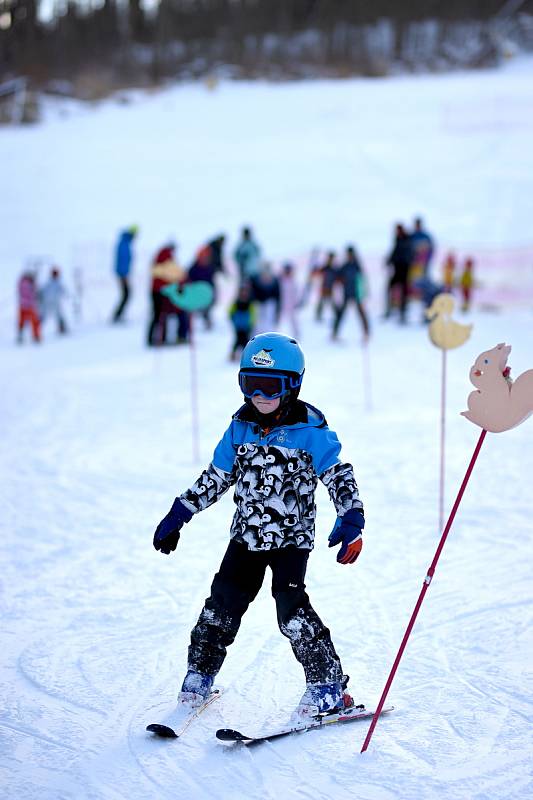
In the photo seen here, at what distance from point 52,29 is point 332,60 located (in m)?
17.9

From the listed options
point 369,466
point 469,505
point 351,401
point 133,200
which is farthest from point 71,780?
point 133,200

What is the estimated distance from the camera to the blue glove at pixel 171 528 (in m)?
3.75

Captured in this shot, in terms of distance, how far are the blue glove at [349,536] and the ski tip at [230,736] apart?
78 cm

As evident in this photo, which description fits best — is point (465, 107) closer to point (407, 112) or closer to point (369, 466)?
point (407, 112)

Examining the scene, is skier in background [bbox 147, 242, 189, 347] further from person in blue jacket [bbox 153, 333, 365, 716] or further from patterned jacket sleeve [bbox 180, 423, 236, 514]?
person in blue jacket [bbox 153, 333, 365, 716]

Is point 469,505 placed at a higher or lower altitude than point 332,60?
lower

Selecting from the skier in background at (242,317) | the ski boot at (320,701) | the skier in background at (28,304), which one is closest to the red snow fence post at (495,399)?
the ski boot at (320,701)

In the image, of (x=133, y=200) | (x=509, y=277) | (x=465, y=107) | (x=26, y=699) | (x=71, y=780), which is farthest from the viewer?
(x=465, y=107)

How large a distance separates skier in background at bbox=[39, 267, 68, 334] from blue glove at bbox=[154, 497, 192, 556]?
503 inches

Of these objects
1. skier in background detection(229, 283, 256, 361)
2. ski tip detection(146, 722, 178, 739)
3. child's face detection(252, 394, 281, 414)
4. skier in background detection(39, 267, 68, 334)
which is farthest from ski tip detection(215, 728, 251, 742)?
skier in background detection(39, 267, 68, 334)

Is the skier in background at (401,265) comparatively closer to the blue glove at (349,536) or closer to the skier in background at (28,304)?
the skier in background at (28,304)

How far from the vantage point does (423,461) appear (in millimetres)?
8414

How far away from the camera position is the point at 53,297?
16.3 m

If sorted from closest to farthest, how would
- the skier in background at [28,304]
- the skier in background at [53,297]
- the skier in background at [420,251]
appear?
the skier in background at [28,304] → the skier in background at [420,251] → the skier in background at [53,297]
